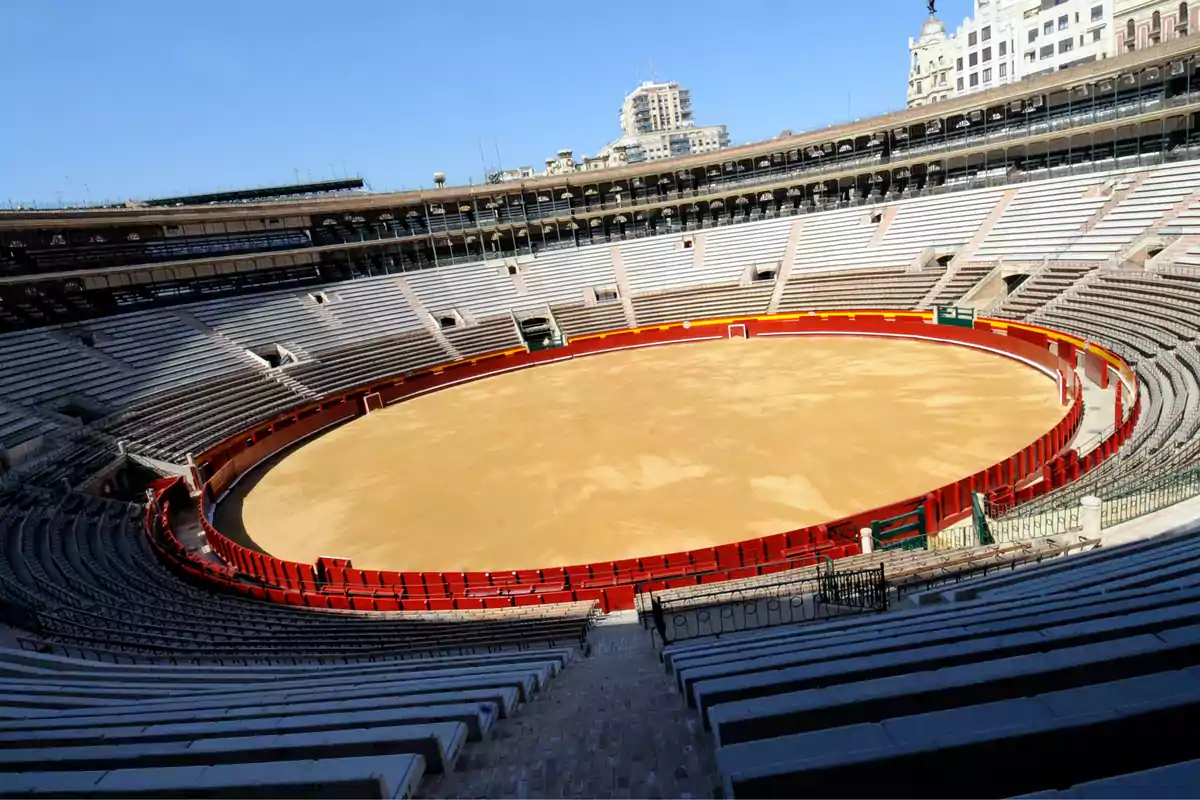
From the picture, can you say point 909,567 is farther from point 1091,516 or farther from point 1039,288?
point 1039,288

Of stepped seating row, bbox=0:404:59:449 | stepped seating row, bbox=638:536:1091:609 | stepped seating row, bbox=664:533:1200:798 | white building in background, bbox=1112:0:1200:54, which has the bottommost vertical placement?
stepped seating row, bbox=638:536:1091:609

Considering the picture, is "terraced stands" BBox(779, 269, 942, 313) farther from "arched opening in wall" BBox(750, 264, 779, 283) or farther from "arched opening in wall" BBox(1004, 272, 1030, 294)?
"arched opening in wall" BBox(1004, 272, 1030, 294)

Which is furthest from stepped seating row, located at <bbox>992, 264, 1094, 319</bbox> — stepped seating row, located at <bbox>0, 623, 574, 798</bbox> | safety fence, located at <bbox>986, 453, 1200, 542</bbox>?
stepped seating row, located at <bbox>0, 623, 574, 798</bbox>

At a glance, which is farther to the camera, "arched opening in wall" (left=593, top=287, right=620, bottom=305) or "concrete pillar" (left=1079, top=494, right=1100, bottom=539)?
"arched opening in wall" (left=593, top=287, right=620, bottom=305)

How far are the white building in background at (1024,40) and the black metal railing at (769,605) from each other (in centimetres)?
7074

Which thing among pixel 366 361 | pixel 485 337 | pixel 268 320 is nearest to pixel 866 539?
pixel 366 361

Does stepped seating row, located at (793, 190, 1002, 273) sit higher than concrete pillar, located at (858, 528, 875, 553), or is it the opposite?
stepped seating row, located at (793, 190, 1002, 273)

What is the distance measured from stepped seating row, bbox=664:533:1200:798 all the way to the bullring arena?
22 millimetres

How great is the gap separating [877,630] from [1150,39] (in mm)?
73930

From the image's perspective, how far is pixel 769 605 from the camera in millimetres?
12203

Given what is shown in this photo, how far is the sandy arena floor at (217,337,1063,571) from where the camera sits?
19016mm

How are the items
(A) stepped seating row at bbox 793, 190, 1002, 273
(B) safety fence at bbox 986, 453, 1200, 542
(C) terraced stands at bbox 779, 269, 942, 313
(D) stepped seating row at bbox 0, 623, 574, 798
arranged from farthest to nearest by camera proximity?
(A) stepped seating row at bbox 793, 190, 1002, 273
(C) terraced stands at bbox 779, 269, 942, 313
(B) safety fence at bbox 986, 453, 1200, 542
(D) stepped seating row at bbox 0, 623, 574, 798

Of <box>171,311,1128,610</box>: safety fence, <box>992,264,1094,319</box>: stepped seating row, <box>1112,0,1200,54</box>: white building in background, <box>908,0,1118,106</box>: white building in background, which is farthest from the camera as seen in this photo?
<box>908,0,1118,106</box>: white building in background

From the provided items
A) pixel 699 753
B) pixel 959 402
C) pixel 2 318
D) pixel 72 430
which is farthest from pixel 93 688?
pixel 2 318
